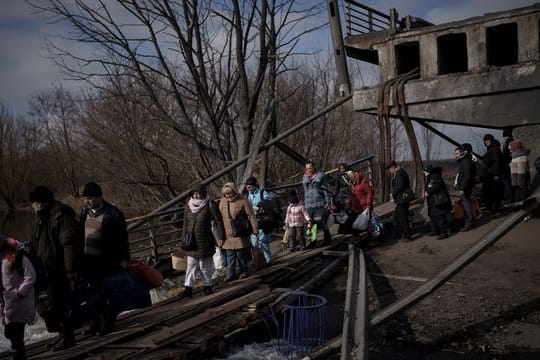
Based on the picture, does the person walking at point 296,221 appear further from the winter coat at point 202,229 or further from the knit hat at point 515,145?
the knit hat at point 515,145

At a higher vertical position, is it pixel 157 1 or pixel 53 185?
pixel 157 1

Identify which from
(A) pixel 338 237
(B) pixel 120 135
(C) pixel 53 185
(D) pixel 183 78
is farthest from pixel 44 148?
(A) pixel 338 237

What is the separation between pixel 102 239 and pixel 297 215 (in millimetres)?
4779

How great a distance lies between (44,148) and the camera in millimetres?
47469

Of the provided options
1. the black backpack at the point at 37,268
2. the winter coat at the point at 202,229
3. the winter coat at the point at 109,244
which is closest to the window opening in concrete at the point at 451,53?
the winter coat at the point at 202,229

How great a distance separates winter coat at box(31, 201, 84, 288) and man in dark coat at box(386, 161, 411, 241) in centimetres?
645

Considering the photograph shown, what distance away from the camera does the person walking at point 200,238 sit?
7.60 metres

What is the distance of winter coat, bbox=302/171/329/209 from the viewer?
387 inches

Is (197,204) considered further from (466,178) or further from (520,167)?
(520,167)

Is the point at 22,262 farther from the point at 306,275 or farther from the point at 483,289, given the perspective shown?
the point at 483,289

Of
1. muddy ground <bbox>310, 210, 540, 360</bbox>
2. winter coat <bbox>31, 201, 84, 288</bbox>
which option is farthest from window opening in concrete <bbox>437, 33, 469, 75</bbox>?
winter coat <bbox>31, 201, 84, 288</bbox>

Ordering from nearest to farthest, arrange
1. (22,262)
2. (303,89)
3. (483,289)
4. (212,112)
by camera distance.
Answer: (22,262)
(483,289)
(212,112)
(303,89)

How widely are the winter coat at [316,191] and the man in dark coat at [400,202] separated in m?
1.45

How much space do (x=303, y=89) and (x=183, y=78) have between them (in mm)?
8790
